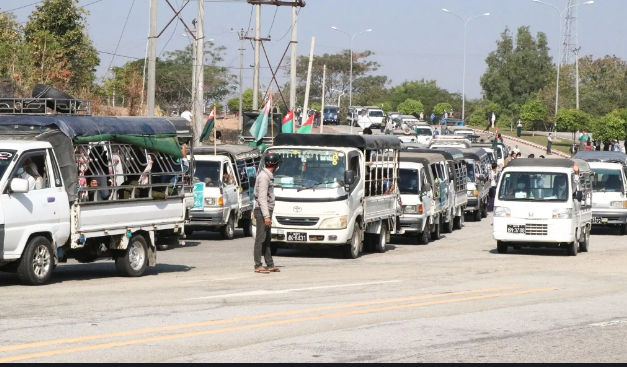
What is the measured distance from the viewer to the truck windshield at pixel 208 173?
2739 centimetres

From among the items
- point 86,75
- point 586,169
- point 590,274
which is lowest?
point 590,274

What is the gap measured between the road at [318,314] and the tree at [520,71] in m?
108

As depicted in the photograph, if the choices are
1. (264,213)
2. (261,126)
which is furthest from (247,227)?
(264,213)

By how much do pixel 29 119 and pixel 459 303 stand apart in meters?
6.56

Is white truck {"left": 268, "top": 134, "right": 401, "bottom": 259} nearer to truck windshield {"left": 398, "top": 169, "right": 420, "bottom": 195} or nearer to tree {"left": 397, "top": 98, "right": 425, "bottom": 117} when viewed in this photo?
truck windshield {"left": 398, "top": 169, "right": 420, "bottom": 195}

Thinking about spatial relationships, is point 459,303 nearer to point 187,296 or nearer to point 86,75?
point 187,296

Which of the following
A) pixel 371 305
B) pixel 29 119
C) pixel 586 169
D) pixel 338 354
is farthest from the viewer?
pixel 586 169

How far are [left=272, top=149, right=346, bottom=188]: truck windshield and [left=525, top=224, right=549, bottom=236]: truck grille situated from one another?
16.5 ft

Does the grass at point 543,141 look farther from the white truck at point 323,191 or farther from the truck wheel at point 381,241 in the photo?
the white truck at point 323,191

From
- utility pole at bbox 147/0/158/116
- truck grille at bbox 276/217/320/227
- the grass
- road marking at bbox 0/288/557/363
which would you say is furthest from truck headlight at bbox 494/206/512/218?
the grass

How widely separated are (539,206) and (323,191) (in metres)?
5.68

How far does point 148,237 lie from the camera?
1708 cm

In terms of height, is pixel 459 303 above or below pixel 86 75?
below

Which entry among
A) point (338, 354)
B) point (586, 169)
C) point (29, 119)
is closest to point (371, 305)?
point (338, 354)
